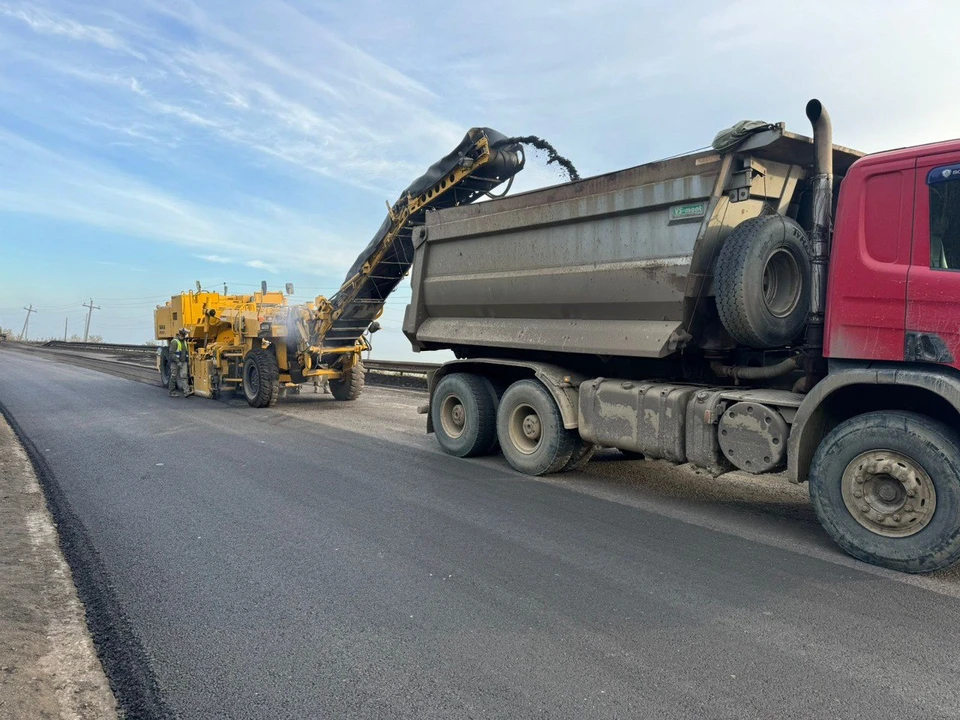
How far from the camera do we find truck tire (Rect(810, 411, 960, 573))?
4336 mm

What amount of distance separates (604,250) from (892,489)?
322cm

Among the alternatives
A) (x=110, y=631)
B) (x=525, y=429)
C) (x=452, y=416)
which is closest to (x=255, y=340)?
(x=452, y=416)

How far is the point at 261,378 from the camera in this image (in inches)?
517

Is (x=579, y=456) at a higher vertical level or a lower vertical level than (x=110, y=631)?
higher

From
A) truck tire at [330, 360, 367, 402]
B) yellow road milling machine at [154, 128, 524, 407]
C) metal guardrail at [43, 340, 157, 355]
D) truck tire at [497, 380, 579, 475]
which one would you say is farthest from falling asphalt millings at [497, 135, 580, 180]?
metal guardrail at [43, 340, 157, 355]

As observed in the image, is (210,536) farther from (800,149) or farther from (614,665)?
(800,149)

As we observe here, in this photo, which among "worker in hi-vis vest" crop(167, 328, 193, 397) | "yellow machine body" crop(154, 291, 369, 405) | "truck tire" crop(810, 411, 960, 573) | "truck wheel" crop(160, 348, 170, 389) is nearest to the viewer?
"truck tire" crop(810, 411, 960, 573)

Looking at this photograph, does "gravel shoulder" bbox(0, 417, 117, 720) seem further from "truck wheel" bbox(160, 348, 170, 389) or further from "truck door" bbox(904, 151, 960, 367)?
"truck wheel" bbox(160, 348, 170, 389)

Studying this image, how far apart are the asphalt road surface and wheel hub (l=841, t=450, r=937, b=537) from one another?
1.10 ft

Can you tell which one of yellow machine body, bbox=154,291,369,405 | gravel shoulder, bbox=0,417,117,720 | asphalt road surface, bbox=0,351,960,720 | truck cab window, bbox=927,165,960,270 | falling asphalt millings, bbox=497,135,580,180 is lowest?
gravel shoulder, bbox=0,417,117,720

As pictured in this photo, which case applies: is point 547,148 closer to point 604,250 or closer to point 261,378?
point 604,250

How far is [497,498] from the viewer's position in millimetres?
6328

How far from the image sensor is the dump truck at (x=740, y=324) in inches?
177

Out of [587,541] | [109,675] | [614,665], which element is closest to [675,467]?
[587,541]
